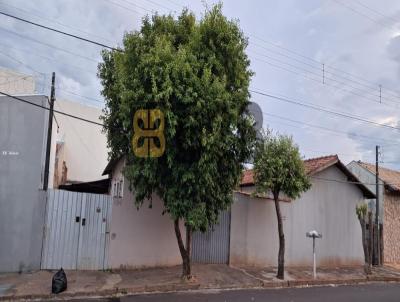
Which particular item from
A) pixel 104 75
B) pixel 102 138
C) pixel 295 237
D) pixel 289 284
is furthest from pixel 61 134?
pixel 289 284

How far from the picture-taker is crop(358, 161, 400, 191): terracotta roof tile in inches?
822

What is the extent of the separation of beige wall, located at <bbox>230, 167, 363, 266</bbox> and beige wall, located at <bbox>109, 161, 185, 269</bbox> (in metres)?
2.56

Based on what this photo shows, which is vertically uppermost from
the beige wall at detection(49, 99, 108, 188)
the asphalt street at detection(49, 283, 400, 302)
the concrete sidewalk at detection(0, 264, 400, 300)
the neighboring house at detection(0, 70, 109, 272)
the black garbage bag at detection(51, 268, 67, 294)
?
the beige wall at detection(49, 99, 108, 188)

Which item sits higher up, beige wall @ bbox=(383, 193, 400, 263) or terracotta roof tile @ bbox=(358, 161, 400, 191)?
terracotta roof tile @ bbox=(358, 161, 400, 191)

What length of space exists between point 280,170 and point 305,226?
4.55 m

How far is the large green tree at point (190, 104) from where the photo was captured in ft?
32.7

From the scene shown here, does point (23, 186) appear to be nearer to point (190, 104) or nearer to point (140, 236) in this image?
point (140, 236)

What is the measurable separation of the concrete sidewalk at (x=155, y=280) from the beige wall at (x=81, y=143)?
53.6ft

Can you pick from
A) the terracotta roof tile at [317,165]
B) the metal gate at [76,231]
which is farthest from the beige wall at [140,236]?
the terracotta roof tile at [317,165]

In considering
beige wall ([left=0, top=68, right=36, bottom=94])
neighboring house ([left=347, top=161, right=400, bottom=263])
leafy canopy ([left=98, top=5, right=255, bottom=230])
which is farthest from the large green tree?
neighboring house ([left=347, top=161, right=400, bottom=263])

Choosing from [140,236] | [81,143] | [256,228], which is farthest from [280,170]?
[81,143]

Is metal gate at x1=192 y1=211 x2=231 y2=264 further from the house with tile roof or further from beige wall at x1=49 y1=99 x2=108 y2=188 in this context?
beige wall at x1=49 y1=99 x2=108 y2=188

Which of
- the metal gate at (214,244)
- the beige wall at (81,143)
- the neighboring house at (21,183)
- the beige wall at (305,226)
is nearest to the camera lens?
the neighboring house at (21,183)

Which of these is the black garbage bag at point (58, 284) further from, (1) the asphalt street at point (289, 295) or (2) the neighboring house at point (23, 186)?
(2) the neighboring house at point (23, 186)
